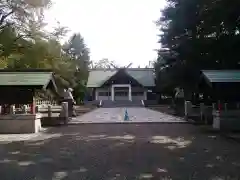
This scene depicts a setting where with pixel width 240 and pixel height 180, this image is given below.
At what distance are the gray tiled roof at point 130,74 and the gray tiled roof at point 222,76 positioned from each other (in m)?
41.8

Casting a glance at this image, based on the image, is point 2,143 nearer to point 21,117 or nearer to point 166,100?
point 21,117

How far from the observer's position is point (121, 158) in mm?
8578

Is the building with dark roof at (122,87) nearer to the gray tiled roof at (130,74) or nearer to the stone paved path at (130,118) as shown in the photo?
the gray tiled roof at (130,74)

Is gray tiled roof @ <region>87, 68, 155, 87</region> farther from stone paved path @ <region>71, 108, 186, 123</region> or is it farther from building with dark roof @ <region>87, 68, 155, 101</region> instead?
stone paved path @ <region>71, 108, 186, 123</region>

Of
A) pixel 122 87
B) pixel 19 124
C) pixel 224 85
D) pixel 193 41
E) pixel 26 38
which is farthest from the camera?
pixel 122 87

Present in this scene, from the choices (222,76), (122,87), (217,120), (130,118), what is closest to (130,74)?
(122,87)

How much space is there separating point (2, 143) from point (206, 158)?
7.19 meters

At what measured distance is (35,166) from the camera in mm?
7691

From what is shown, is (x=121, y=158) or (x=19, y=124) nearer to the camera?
(x=121, y=158)

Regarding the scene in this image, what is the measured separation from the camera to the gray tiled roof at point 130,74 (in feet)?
196

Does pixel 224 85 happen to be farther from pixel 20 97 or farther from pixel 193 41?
pixel 193 41

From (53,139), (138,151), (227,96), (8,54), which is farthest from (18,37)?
(138,151)

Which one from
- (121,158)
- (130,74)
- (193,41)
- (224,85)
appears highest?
(193,41)

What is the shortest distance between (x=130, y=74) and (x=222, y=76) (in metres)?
46.6
